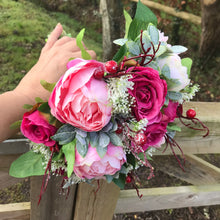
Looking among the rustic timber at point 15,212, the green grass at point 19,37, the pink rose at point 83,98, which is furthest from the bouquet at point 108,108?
the green grass at point 19,37

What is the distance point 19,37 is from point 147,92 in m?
2.97

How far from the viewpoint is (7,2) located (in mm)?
3557

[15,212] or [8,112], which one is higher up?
[8,112]

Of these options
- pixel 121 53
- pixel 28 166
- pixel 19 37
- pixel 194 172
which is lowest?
pixel 194 172

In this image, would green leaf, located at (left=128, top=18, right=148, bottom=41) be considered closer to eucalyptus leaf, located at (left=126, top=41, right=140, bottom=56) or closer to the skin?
eucalyptus leaf, located at (left=126, top=41, right=140, bottom=56)

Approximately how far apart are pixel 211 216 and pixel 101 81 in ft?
7.33

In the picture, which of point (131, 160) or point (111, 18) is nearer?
point (131, 160)

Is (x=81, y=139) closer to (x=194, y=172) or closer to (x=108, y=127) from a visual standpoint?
(x=108, y=127)

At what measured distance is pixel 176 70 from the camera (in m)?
0.55

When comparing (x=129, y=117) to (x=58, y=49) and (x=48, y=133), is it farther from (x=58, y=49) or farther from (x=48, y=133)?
(x=58, y=49)

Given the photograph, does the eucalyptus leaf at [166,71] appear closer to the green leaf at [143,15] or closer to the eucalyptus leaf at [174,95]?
the eucalyptus leaf at [174,95]

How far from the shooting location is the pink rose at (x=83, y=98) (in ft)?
1.52

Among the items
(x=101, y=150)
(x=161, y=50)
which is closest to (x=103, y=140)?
(x=101, y=150)

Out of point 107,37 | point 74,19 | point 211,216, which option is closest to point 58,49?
point 107,37
